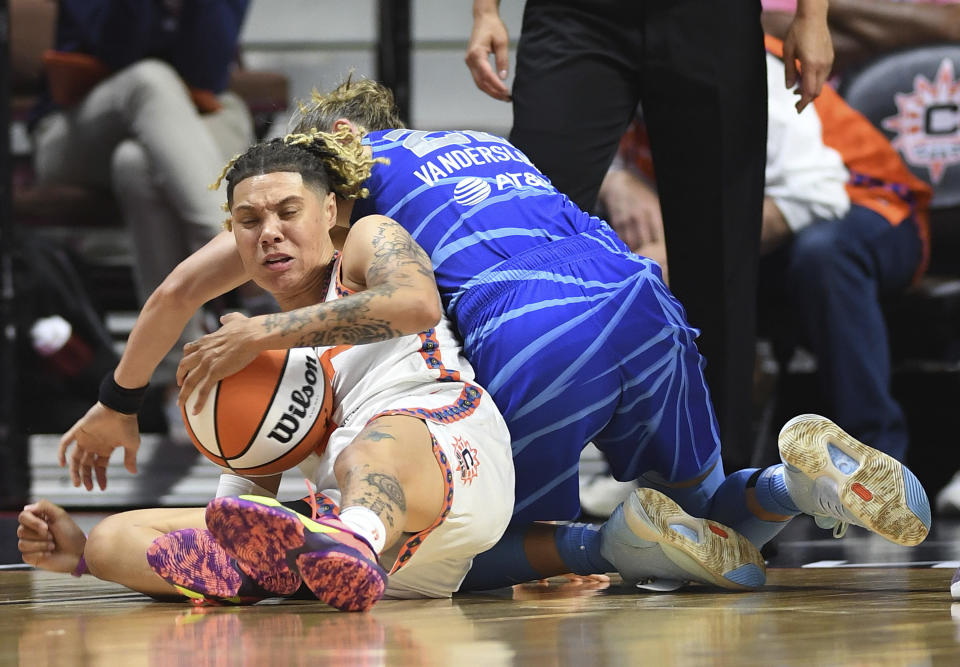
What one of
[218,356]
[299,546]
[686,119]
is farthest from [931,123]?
[299,546]

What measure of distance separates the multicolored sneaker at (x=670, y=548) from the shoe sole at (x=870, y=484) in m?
0.17

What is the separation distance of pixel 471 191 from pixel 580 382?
36 cm

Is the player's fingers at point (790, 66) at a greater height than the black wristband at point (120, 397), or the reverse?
the player's fingers at point (790, 66)

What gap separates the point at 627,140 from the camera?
4.05 meters

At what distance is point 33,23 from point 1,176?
522mm

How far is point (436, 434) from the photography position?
1800mm

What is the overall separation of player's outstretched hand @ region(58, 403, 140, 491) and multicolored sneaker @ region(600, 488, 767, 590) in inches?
33.3

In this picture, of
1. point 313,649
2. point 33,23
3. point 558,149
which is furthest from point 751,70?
point 33,23

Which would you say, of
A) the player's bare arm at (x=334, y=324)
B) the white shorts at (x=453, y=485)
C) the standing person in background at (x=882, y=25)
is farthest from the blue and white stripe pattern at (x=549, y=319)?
the standing person in background at (x=882, y=25)

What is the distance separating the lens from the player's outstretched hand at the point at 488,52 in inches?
98.9

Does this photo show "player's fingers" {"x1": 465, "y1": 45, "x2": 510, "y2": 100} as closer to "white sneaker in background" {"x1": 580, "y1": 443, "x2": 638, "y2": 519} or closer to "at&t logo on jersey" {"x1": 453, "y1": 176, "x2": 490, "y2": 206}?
"at&t logo on jersey" {"x1": 453, "y1": 176, "x2": 490, "y2": 206}

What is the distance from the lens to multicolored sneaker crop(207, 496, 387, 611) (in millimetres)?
1506

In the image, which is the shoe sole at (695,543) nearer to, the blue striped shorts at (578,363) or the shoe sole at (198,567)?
the blue striped shorts at (578,363)

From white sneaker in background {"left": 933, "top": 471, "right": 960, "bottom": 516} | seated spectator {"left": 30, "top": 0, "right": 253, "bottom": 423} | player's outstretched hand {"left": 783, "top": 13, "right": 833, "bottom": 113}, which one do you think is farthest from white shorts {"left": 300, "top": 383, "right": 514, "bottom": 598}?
seated spectator {"left": 30, "top": 0, "right": 253, "bottom": 423}
